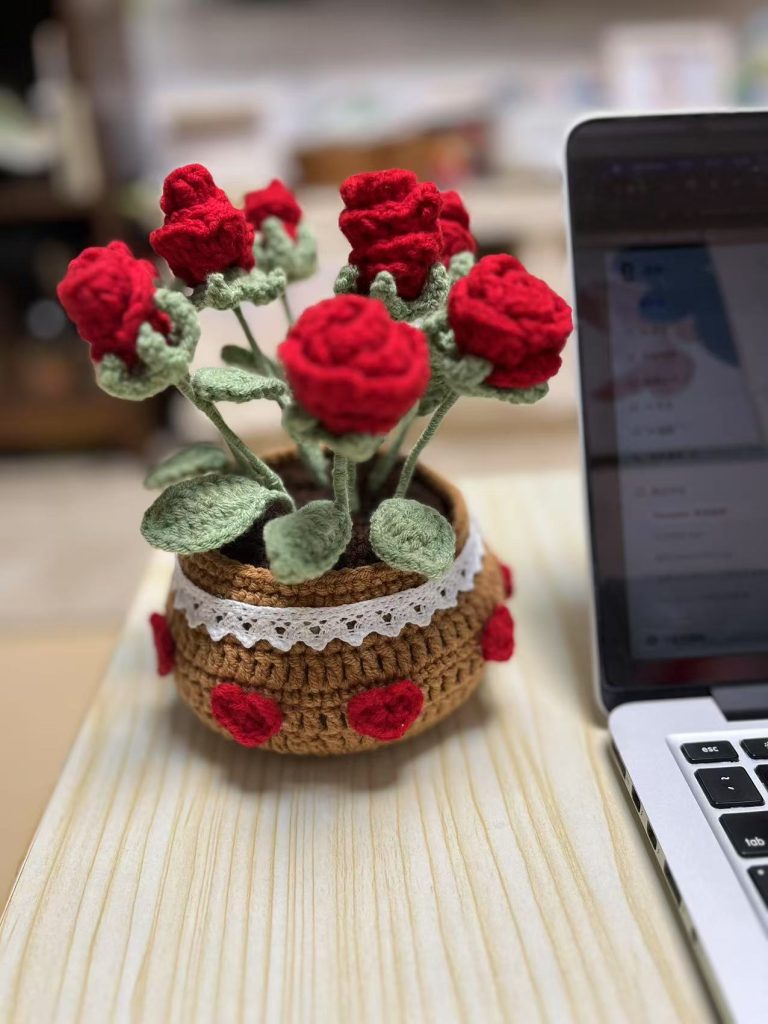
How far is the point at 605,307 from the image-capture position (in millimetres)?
411

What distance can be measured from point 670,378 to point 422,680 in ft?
0.63

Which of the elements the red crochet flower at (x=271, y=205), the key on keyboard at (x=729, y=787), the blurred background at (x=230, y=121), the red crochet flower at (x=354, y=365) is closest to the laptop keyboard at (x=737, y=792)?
the key on keyboard at (x=729, y=787)

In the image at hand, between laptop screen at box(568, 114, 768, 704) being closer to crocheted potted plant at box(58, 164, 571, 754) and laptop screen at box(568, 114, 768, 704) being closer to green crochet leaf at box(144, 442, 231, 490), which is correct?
crocheted potted plant at box(58, 164, 571, 754)

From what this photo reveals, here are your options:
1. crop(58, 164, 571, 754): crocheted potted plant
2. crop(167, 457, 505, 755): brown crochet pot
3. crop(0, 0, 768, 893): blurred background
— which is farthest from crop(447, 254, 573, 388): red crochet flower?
crop(0, 0, 768, 893): blurred background

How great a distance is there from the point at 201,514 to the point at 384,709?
11cm

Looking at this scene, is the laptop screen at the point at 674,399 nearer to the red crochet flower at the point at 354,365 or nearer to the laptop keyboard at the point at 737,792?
the laptop keyboard at the point at 737,792

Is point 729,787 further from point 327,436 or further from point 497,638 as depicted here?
point 327,436

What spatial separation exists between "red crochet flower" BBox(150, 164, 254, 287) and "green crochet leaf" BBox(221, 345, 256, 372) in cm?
8

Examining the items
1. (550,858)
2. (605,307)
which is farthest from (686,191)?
(550,858)

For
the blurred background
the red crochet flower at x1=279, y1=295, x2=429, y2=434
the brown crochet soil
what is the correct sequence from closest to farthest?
1. the red crochet flower at x1=279, y1=295, x2=429, y2=434
2. the brown crochet soil
3. the blurred background

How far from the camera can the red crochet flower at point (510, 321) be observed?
294mm

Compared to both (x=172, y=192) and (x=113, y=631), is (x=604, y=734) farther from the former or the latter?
(x=113, y=631)

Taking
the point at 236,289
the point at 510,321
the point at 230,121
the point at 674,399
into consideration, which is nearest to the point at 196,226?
the point at 236,289

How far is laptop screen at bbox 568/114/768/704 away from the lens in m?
0.41
